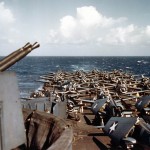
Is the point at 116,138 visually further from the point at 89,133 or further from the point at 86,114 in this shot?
the point at 86,114

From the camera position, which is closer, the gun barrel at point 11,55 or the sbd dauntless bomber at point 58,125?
the sbd dauntless bomber at point 58,125

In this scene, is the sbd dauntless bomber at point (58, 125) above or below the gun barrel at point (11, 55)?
below

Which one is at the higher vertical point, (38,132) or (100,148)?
(38,132)

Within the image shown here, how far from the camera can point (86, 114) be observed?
22828 millimetres

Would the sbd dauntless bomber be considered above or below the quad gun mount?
below

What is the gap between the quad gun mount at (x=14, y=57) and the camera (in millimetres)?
7594

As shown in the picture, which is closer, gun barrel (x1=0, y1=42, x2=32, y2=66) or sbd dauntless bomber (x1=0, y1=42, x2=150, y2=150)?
sbd dauntless bomber (x1=0, y1=42, x2=150, y2=150)

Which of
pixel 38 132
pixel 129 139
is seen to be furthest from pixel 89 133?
pixel 38 132

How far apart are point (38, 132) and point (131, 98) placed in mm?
22372

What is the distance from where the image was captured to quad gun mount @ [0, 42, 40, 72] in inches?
299

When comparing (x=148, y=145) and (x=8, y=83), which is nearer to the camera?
(x=8, y=83)

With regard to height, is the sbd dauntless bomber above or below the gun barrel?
below

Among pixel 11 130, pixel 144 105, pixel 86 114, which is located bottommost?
pixel 86 114

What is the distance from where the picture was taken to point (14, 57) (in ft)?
25.7
